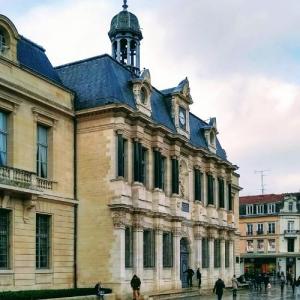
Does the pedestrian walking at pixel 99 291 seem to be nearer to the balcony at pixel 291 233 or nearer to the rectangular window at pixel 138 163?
the rectangular window at pixel 138 163

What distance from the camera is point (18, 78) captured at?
111 feet

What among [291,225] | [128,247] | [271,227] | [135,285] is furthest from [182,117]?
[271,227]

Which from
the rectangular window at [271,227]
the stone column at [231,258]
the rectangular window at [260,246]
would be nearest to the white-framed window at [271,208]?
the rectangular window at [271,227]

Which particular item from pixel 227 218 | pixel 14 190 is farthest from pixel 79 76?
pixel 227 218

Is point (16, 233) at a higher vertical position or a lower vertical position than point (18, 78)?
lower

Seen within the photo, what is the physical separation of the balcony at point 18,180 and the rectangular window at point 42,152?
2.12 metres

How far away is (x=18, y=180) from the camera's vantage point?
104 ft

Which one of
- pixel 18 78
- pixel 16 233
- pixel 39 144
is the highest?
pixel 18 78

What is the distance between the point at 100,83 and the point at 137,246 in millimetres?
10331

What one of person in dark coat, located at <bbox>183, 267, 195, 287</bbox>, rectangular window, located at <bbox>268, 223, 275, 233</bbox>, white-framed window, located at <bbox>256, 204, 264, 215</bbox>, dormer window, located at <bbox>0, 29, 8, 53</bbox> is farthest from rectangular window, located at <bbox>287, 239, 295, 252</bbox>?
dormer window, located at <bbox>0, 29, 8, 53</bbox>

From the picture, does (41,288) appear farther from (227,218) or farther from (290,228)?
(290,228)

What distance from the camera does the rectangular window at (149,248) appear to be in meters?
41.7

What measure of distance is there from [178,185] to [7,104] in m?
16.9

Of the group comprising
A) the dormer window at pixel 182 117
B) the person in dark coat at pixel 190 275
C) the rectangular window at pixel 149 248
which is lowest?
the person in dark coat at pixel 190 275
